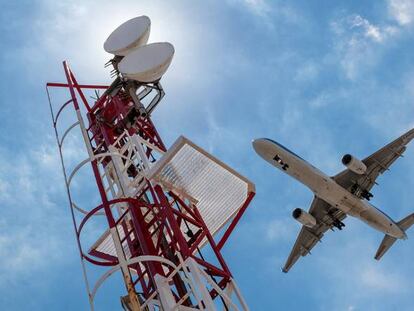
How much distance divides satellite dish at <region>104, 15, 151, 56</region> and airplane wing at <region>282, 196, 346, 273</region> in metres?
44.5

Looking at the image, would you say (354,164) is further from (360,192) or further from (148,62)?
(148,62)

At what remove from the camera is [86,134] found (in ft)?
82.3

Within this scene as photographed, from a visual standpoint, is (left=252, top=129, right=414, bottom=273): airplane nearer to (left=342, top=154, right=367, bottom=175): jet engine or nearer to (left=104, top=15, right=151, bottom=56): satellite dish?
(left=342, top=154, right=367, bottom=175): jet engine

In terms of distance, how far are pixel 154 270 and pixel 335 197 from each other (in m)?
44.5

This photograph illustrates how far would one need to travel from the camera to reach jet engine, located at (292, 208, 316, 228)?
64875mm

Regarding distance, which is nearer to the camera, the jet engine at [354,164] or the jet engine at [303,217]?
the jet engine at [354,164]

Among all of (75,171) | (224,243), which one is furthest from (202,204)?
(75,171)

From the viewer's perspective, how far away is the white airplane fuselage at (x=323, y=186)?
56.9m

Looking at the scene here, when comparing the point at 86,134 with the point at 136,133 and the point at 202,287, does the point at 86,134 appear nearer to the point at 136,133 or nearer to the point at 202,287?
the point at 136,133

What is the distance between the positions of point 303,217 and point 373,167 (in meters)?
9.61

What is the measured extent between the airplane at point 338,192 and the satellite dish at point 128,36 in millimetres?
28777

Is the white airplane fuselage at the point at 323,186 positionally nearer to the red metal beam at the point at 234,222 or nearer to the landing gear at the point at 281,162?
the landing gear at the point at 281,162

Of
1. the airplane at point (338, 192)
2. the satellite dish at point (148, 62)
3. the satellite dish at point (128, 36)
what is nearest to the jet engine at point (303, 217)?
the airplane at point (338, 192)

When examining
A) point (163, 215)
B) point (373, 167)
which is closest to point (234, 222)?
point (163, 215)
